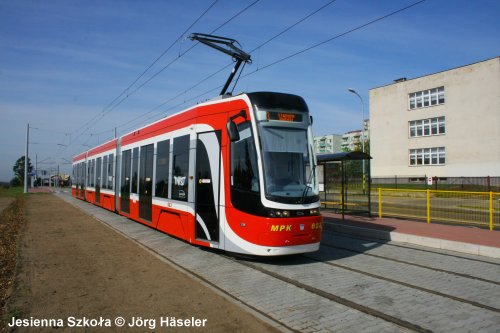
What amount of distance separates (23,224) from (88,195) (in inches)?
388

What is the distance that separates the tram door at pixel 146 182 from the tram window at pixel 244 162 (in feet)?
16.1

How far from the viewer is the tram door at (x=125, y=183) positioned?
49.1ft

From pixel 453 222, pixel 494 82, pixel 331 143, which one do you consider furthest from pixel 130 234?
pixel 331 143

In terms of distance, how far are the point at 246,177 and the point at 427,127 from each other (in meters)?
40.6

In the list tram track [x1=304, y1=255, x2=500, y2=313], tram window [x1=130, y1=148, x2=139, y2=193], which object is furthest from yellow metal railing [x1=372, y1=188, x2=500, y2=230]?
tram window [x1=130, y1=148, x2=139, y2=193]

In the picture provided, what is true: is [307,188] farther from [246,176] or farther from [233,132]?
[233,132]

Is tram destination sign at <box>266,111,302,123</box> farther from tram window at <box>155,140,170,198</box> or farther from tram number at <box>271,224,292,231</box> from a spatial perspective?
tram window at <box>155,140,170,198</box>

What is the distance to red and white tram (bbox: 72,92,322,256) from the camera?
7656mm

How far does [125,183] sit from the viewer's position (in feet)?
50.2

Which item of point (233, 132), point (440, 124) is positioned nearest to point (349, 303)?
point (233, 132)

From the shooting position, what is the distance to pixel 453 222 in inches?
567

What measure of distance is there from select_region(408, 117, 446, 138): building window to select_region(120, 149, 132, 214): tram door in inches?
1427

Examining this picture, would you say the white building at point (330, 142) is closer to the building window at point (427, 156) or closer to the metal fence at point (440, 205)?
the building window at point (427, 156)

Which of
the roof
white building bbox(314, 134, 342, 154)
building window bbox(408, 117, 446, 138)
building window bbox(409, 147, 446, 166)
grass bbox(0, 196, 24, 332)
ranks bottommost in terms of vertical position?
grass bbox(0, 196, 24, 332)
